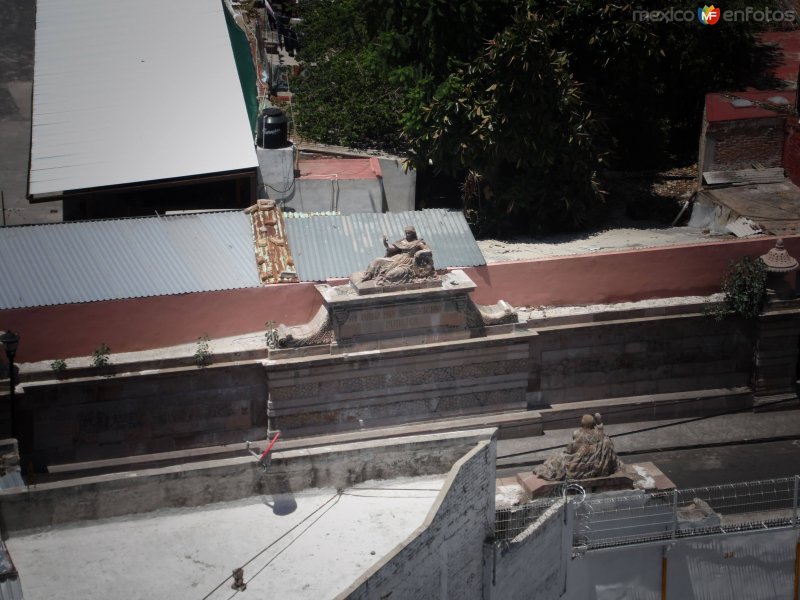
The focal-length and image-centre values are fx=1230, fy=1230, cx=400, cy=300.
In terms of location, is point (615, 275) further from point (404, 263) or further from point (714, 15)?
point (714, 15)

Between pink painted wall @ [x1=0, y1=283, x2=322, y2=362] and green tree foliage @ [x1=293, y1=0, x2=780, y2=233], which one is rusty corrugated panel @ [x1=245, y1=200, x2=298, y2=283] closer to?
pink painted wall @ [x1=0, y1=283, x2=322, y2=362]

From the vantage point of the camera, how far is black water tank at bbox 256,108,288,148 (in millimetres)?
29984

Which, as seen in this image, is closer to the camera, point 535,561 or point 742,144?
point 535,561

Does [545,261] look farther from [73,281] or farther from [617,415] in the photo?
[73,281]

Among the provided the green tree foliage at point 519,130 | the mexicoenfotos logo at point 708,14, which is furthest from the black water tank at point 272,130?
the mexicoenfotos logo at point 708,14

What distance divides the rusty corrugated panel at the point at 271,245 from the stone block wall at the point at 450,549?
7.92 meters

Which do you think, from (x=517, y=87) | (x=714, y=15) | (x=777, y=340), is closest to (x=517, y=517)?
(x=777, y=340)

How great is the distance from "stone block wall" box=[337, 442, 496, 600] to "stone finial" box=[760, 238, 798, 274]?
11.1 m

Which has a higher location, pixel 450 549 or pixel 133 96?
pixel 133 96

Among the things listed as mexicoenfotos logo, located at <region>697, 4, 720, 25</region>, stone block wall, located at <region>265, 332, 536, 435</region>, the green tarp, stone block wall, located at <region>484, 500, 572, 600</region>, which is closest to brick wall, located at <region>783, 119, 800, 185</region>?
mexicoenfotos logo, located at <region>697, 4, 720, 25</region>

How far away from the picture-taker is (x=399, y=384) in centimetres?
2478

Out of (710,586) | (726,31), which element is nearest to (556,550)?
(710,586)

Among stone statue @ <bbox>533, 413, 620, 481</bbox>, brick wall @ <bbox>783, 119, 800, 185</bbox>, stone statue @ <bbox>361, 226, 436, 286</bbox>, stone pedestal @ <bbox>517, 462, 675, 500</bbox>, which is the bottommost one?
stone pedestal @ <bbox>517, 462, 675, 500</bbox>

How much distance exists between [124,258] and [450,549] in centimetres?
1034
